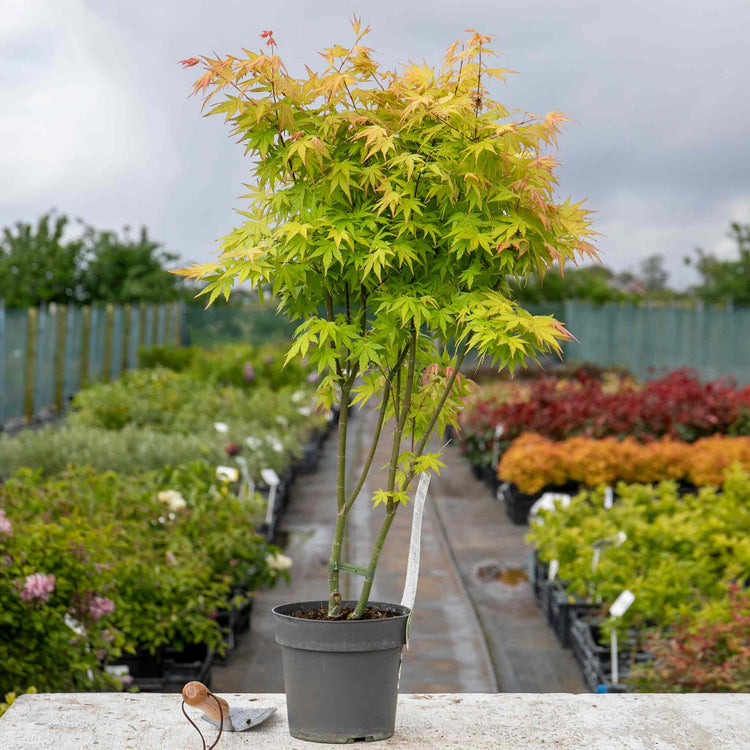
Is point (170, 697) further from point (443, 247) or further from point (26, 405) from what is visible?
point (26, 405)

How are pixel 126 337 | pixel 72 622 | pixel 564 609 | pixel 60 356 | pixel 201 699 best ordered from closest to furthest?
pixel 201 699, pixel 72 622, pixel 564 609, pixel 60 356, pixel 126 337

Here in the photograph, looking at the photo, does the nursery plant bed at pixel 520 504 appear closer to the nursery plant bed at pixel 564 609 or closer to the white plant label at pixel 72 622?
the nursery plant bed at pixel 564 609

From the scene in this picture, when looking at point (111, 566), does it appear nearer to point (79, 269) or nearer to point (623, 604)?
point (623, 604)

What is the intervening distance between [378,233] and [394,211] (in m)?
0.07

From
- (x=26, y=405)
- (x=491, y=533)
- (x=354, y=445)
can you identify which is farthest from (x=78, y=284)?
(x=491, y=533)

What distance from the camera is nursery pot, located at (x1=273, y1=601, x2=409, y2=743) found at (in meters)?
2.66

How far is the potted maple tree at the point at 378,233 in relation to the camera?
101 inches

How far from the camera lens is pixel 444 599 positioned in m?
6.85

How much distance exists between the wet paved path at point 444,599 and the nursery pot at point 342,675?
247cm

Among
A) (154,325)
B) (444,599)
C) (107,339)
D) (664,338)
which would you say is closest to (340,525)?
(444,599)

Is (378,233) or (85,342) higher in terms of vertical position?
(378,233)

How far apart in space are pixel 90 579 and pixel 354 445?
1053 cm

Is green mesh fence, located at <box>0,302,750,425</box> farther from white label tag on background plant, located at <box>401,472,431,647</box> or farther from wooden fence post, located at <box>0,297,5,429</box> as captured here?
white label tag on background plant, located at <box>401,472,431,647</box>

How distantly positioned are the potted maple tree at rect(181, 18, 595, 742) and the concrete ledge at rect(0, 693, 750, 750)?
0.60ft
